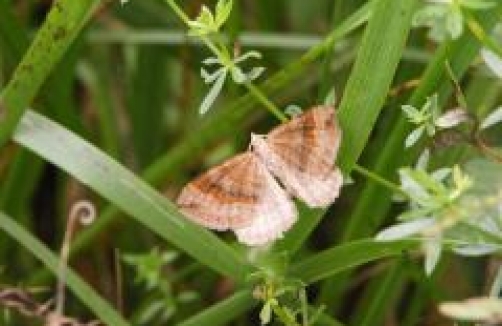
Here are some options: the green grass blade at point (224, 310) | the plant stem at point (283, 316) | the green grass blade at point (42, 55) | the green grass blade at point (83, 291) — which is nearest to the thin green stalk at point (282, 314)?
the plant stem at point (283, 316)

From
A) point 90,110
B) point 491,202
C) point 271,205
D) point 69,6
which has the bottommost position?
point 491,202

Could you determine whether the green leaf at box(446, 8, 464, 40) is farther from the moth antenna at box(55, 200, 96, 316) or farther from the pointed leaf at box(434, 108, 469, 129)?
the moth antenna at box(55, 200, 96, 316)

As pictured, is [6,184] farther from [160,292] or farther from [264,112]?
Result: [264,112]

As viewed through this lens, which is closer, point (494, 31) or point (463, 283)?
point (494, 31)

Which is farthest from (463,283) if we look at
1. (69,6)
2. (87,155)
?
(69,6)

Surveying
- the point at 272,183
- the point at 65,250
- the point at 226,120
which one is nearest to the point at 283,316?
the point at 272,183

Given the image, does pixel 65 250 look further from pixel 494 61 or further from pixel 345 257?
pixel 494 61
